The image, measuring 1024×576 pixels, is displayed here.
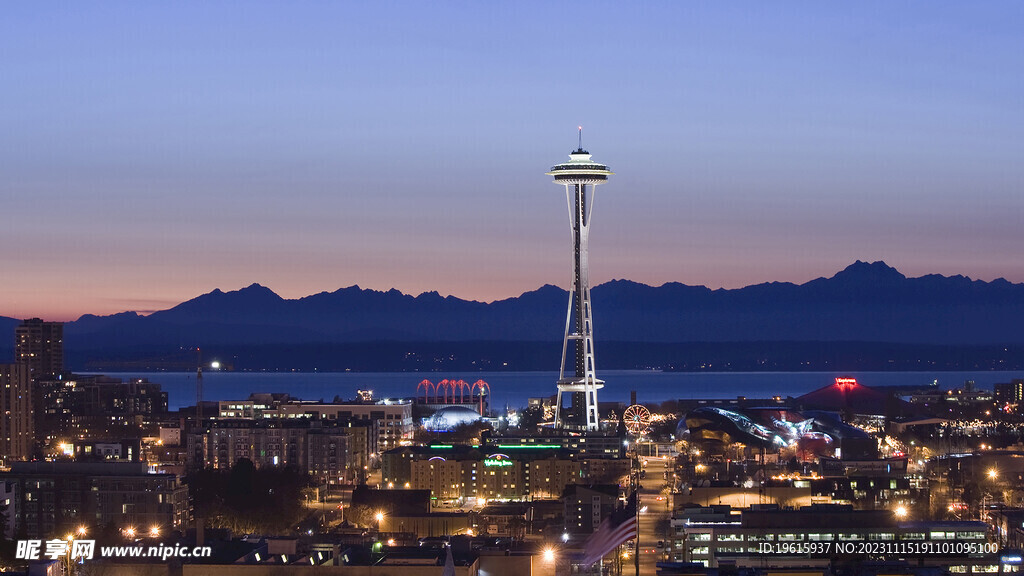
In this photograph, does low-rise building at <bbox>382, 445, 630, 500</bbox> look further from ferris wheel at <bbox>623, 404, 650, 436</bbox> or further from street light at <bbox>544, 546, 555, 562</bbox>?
ferris wheel at <bbox>623, 404, 650, 436</bbox>

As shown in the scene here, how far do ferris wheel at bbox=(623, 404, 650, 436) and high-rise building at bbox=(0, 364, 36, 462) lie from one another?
28126mm

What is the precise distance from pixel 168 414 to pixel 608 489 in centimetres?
5204

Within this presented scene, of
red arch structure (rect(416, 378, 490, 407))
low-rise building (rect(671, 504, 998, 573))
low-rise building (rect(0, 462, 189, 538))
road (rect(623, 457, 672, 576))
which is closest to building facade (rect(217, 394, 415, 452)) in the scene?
red arch structure (rect(416, 378, 490, 407))

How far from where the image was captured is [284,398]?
93.4 m

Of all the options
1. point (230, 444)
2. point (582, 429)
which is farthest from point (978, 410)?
point (230, 444)

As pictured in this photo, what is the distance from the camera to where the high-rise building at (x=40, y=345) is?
11312 cm

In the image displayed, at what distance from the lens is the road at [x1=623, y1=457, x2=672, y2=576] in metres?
37.7

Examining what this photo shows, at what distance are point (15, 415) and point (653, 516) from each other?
3775 cm

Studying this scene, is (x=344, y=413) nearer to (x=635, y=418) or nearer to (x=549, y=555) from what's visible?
(x=635, y=418)

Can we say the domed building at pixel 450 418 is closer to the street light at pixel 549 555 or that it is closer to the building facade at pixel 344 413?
the building facade at pixel 344 413

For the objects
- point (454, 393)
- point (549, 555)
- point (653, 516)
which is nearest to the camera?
point (549, 555)

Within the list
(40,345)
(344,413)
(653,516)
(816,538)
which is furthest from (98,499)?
(40,345)

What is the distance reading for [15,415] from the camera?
245 ft

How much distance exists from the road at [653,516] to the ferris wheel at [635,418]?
525 inches
